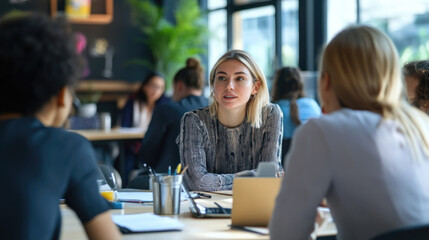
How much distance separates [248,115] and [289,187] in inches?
60.4

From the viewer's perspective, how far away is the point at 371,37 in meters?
1.46

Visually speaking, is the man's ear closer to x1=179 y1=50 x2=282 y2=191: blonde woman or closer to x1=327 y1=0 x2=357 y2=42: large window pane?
x1=179 y1=50 x2=282 y2=191: blonde woman

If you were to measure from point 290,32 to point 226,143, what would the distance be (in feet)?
15.4

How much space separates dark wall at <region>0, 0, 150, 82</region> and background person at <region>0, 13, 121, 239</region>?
23.7ft

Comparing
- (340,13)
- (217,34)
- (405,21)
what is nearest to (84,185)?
(405,21)

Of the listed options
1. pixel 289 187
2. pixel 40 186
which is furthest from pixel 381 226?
pixel 40 186

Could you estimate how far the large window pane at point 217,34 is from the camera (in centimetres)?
854

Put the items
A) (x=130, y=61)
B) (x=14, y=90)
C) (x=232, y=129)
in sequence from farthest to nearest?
(x=130, y=61), (x=232, y=129), (x=14, y=90)

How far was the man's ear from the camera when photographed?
49.3 inches

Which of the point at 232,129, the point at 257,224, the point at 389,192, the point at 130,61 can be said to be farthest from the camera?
the point at 130,61

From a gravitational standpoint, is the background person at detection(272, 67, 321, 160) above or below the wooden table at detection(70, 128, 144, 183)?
above

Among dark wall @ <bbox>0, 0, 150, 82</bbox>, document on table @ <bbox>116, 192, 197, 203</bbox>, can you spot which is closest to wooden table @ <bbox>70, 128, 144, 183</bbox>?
dark wall @ <bbox>0, 0, 150, 82</bbox>

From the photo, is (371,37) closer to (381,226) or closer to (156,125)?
(381,226)

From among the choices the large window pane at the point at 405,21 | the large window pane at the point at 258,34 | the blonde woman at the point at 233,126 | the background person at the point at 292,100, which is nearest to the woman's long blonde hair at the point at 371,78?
the blonde woman at the point at 233,126
